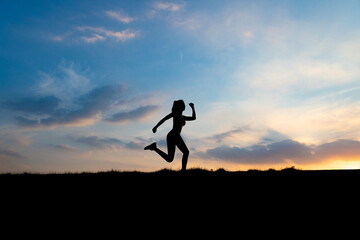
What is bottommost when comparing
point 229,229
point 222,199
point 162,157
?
point 229,229

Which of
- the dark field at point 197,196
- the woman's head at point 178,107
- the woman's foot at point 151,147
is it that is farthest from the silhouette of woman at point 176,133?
the dark field at point 197,196

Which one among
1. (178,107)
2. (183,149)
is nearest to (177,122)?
(178,107)

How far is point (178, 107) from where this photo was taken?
376 inches

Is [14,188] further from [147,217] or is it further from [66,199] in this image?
[147,217]

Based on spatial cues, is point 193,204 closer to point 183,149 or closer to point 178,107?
point 183,149

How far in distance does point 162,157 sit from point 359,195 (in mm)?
6119

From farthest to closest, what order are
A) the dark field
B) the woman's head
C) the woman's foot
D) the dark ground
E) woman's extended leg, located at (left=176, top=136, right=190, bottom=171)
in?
the woman's foot < the woman's head < woman's extended leg, located at (left=176, top=136, right=190, bottom=171) < the dark field < the dark ground

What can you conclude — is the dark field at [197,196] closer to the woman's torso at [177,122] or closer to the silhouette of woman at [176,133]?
the silhouette of woman at [176,133]

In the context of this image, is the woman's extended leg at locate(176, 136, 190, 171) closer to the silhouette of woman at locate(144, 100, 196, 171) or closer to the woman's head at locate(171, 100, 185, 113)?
the silhouette of woman at locate(144, 100, 196, 171)

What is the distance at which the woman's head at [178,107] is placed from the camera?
31.3 ft

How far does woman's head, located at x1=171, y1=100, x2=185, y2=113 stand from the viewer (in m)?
9.55

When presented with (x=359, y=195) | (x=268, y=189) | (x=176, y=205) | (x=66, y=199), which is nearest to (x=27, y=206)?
(x=66, y=199)

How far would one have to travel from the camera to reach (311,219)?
4.27 m

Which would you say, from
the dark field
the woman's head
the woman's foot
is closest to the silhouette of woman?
the woman's head
